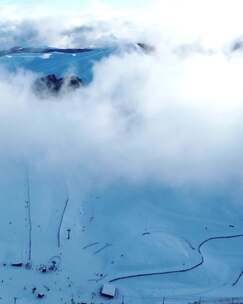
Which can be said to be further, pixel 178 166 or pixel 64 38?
pixel 64 38

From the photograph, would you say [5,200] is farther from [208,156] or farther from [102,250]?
[208,156]

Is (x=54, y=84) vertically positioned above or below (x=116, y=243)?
above

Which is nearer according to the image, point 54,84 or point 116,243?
point 116,243

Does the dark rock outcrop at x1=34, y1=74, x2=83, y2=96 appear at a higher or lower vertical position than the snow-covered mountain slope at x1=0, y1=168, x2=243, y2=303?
higher

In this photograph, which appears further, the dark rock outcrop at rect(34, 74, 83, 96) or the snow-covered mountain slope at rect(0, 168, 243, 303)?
the dark rock outcrop at rect(34, 74, 83, 96)

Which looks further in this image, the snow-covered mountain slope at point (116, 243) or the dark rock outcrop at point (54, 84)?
the dark rock outcrop at point (54, 84)

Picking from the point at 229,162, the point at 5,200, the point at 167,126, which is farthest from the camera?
the point at 167,126

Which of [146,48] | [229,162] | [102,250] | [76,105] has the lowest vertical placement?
[102,250]

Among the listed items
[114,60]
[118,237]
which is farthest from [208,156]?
[114,60]

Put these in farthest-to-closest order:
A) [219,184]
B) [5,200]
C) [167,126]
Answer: [167,126]
[219,184]
[5,200]

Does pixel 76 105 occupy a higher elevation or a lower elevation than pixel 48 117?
higher

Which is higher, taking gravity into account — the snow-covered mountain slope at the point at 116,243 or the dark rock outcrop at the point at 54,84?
the dark rock outcrop at the point at 54,84
